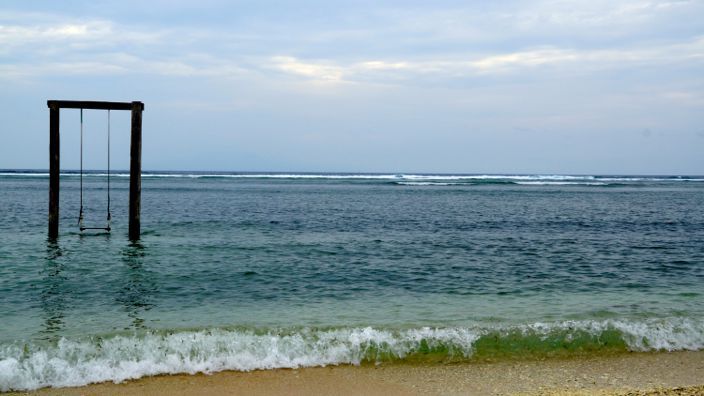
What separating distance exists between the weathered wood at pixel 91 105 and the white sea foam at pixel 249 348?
381 inches

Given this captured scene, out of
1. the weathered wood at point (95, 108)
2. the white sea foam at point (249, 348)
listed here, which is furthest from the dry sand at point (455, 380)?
the weathered wood at point (95, 108)

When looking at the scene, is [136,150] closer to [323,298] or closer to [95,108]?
[95,108]

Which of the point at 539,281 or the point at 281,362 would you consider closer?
the point at 281,362

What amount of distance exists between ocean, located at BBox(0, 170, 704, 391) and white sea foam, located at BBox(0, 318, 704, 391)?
2cm

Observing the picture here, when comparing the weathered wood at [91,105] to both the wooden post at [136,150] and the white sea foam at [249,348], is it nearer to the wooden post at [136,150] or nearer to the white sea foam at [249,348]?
the wooden post at [136,150]

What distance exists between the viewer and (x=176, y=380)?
279 inches

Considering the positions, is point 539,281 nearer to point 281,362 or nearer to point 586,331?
point 586,331

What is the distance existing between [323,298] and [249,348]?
3067 millimetres

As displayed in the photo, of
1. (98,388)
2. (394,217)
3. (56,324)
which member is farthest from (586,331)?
(394,217)

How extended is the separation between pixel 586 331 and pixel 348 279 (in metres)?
5.32

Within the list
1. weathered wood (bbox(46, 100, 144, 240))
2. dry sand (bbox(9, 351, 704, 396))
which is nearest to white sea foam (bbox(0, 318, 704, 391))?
dry sand (bbox(9, 351, 704, 396))

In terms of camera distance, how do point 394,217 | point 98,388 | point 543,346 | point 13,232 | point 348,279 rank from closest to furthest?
point 98,388, point 543,346, point 348,279, point 13,232, point 394,217

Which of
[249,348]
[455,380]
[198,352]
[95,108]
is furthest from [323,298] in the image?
[95,108]

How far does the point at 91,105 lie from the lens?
52.0ft
